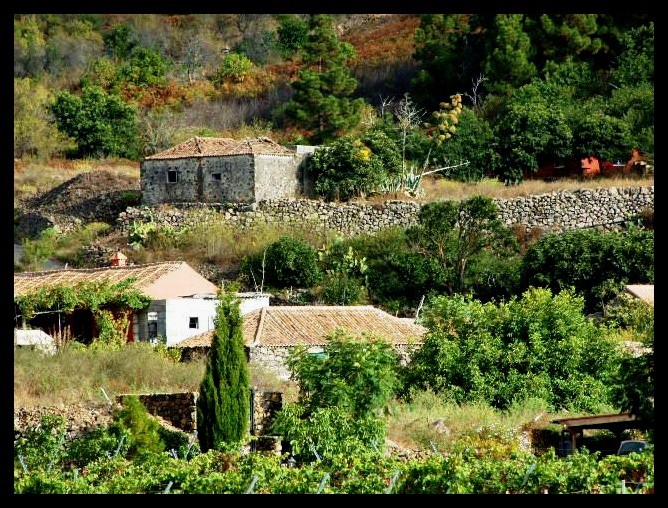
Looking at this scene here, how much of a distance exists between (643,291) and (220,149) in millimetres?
14631

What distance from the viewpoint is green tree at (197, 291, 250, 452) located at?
26.3 meters

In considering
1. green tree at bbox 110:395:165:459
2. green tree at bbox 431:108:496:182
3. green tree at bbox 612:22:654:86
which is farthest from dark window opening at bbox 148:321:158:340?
green tree at bbox 612:22:654:86

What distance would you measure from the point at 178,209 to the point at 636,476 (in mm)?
27179

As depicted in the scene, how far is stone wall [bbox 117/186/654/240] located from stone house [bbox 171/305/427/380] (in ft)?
30.4

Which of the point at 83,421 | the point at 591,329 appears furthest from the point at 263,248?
the point at 83,421

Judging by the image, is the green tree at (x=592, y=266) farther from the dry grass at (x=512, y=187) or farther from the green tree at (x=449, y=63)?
the green tree at (x=449, y=63)

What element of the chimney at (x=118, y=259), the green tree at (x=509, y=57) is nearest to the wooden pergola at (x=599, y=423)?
the chimney at (x=118, y=259)

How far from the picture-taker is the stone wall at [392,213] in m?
46.7

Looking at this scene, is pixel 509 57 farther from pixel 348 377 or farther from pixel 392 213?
pixel 348 377

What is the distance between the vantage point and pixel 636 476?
72.9 feet

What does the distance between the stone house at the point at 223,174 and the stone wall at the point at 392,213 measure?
54 cm

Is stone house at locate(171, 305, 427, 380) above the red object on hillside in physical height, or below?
below

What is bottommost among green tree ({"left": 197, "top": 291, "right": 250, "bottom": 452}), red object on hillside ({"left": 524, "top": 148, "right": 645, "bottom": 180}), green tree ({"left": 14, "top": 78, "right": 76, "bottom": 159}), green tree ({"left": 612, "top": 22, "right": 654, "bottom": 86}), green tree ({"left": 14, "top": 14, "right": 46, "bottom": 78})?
green tree ({"left": 197, "top": 291, "right": 250, "bottom": 452})

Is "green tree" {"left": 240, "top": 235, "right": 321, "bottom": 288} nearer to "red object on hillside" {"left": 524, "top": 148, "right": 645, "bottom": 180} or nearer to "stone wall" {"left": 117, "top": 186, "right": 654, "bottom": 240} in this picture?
"stone wall" {"left": 117, "top": 186, "right": 654, "bottom": 240}
